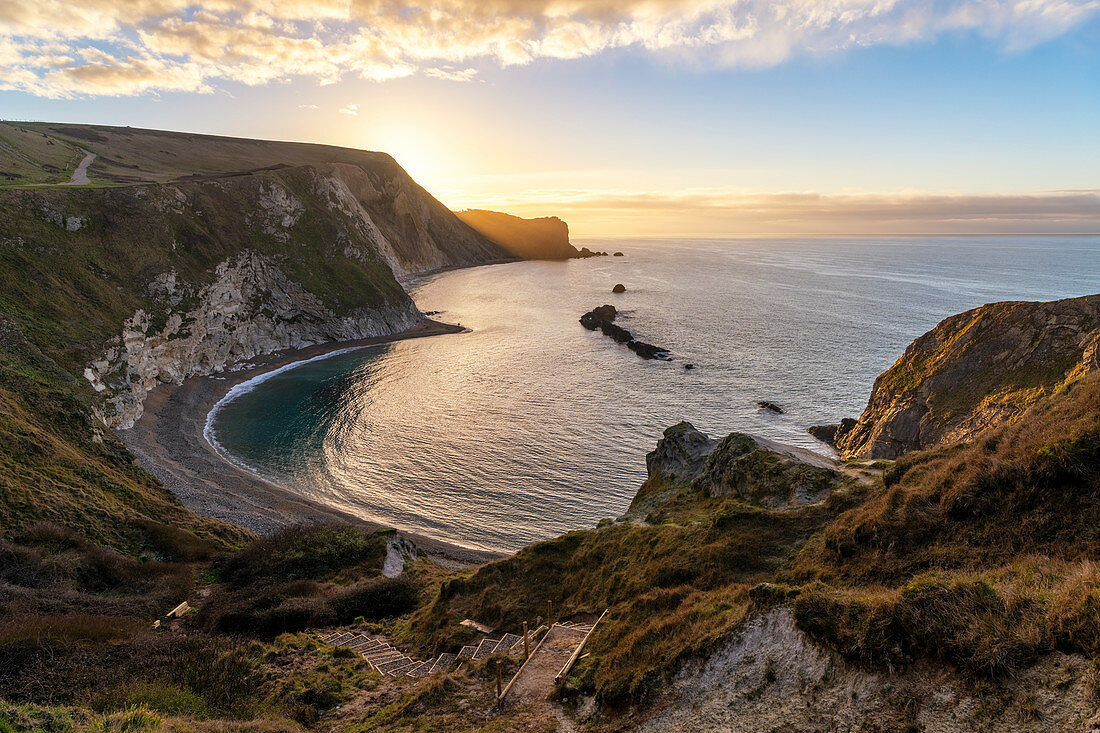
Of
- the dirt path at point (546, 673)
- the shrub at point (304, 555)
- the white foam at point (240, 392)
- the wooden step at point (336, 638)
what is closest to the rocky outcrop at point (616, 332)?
the white foam at point (240, 392)

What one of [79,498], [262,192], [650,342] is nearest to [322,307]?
[262,192]

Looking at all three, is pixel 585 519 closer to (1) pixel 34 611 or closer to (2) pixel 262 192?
(1) pixel 34 611

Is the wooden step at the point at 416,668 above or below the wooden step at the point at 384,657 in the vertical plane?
above

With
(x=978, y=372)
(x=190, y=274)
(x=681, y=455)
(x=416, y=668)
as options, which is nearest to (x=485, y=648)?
(x=416, y=668)

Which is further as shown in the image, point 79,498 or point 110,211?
point 110,211

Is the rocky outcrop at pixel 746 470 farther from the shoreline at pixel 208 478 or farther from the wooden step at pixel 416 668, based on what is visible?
the shoreline at pixel 208 478

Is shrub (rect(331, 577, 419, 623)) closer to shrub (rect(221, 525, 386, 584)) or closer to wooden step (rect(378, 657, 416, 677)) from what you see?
shrub (rect(221, 525, 386, 584))
